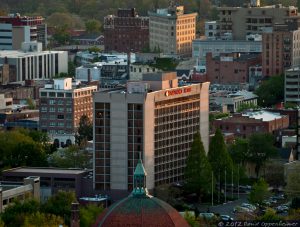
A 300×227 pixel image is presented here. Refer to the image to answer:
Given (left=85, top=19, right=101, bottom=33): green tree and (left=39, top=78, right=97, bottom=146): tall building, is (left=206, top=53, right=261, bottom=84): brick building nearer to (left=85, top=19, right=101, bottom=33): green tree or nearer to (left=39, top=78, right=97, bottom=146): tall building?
(left=39, top=78, right=97, bottom=146): tall building

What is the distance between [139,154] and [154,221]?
33.6m

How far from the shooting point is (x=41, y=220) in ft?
258

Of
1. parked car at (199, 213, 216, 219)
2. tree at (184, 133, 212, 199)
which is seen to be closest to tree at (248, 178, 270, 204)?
tree at (184, 133, 212, 199)

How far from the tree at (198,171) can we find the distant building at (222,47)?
55.5 m

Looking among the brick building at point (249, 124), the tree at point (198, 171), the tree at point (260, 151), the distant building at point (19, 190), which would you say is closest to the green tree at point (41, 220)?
the distant building at point (19, 190)

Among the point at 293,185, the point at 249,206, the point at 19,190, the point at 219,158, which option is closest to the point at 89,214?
the point at 19,190

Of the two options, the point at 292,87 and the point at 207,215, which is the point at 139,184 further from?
the point at 292,87

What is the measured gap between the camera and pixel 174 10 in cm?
16550

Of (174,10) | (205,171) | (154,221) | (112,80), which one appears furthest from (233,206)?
(174,10)

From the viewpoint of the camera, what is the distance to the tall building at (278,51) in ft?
465

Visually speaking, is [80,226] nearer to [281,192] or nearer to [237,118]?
[281,192]

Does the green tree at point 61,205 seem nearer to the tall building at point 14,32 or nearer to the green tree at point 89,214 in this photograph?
the green tree at point 89,214

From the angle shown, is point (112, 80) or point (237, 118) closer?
point (237, 118)

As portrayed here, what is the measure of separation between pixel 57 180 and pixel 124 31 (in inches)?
3119
